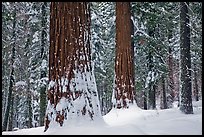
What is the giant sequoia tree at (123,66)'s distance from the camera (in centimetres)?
1070

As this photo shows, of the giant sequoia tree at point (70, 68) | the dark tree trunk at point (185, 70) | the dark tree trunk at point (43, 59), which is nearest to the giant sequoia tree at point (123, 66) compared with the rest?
the dark tree trunk at point (185, 70)

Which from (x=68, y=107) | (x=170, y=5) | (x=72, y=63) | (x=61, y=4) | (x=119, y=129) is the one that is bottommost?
(x=119, y=129)

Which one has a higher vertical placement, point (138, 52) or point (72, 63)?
point (138, 52)

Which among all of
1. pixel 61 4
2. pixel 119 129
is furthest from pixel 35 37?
pixel 119 129

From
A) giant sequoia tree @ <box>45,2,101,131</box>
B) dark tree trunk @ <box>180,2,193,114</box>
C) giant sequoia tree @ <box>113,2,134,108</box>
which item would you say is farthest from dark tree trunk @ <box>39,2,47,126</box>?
giant sequoia tree @ <box>45,2,101,131</box>

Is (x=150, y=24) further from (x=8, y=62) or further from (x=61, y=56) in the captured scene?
(x=8, y=62)

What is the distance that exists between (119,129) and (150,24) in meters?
12.0

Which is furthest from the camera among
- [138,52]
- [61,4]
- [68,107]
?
[138,52]

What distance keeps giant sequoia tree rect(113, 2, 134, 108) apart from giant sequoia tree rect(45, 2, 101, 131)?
4.77 metres

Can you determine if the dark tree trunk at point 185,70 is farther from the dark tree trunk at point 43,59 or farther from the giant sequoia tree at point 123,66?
the dark tree trunk at point 43,59

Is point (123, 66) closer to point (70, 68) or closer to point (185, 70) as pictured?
point (185, 70)

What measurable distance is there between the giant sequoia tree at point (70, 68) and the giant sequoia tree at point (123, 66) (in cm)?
477

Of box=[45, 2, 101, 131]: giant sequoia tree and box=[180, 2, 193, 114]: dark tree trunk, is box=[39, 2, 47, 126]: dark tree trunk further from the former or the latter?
box=[45, 2, 101, 131]: giant sequoia tree

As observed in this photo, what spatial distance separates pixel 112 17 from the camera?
18.8 metres
